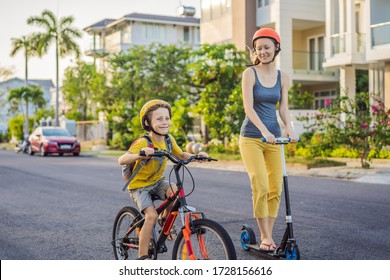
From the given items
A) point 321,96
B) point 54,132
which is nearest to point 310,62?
point 321,96

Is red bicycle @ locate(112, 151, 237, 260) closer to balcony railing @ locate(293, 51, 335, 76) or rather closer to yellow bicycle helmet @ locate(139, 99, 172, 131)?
yellow bicycle helmet @ locate(139, 99, 172, 131)

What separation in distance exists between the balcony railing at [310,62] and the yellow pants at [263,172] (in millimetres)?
25660

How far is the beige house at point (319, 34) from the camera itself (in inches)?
925

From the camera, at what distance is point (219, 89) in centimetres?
2314

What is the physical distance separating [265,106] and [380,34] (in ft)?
61.9

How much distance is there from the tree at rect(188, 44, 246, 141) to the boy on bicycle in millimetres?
17475

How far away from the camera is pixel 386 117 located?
1548 centimetres

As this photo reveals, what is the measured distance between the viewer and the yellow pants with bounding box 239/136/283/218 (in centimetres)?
535

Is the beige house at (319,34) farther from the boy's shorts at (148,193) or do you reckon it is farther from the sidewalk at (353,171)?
the boy's shorts at (148,193)

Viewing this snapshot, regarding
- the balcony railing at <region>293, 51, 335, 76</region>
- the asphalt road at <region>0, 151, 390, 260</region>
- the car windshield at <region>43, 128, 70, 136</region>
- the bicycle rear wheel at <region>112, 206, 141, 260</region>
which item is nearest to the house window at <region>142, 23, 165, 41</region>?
the balcony railing at <region>293, 51, 335, 76</region>

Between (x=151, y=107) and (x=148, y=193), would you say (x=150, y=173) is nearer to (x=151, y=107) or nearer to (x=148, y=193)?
(x=148, y=193)

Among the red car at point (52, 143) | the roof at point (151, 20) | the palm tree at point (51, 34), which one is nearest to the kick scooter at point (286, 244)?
the palm tree at point (51, 34)

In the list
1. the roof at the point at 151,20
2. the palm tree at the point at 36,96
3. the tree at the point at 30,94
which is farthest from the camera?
the palm tree at the point at 36,96
